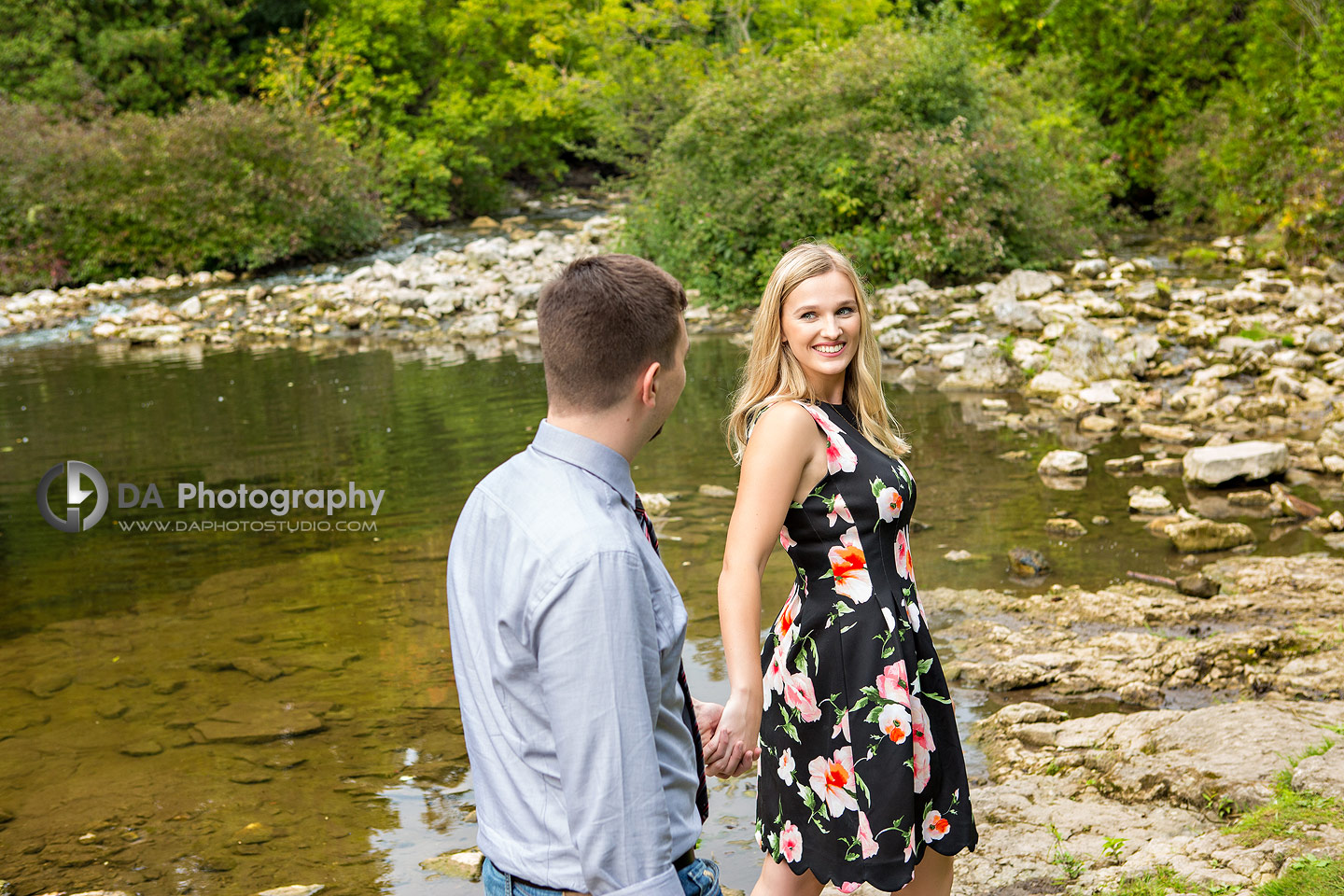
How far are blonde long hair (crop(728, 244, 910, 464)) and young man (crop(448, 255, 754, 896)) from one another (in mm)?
912

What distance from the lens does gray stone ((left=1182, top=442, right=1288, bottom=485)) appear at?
744 cm

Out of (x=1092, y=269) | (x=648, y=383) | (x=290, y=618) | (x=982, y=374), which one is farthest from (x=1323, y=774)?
(x=1092, y=269)

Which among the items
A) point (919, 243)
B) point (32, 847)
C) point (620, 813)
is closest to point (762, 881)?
point (620, 813)

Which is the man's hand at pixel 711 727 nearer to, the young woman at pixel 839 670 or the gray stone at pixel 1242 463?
the young woman at pixel 839 670

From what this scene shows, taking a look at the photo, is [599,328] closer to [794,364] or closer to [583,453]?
[583,453]

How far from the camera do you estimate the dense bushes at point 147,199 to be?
75.8 ft

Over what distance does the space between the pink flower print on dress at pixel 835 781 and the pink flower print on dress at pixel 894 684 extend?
0.14 meters

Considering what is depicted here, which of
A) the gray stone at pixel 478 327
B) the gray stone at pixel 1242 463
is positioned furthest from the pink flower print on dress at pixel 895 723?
the gray stone at pixel 478 327

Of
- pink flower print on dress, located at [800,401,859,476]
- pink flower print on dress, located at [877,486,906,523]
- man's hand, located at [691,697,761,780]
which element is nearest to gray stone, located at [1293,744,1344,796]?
pink flower print on dress, located at [877,486,906,523]

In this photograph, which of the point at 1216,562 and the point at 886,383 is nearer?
the point at 1216,562

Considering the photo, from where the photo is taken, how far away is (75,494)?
917 centimetres

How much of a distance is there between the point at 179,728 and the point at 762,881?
10.4 ft

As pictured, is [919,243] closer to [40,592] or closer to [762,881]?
[40,592]

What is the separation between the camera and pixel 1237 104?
21688 mm
